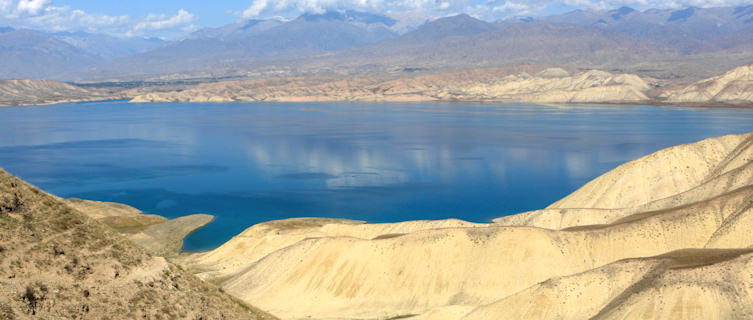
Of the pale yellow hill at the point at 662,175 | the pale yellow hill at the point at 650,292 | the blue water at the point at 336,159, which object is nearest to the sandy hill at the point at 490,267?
the pale yellow hill at the point at 650,292

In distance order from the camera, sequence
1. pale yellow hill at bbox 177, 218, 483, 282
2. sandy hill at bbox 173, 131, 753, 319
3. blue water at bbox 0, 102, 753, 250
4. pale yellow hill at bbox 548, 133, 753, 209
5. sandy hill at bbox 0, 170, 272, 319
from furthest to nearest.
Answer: blue water at bbox 0, 102, 753, 250, pale yellow hill at bbox 548, 133, 753, 209, pale yellow hill at bbox 177, 218, 483, 282, sandy hill at bbox 173, 131, 753, 319, sandy hill at bbox 0, 170, 272, 319

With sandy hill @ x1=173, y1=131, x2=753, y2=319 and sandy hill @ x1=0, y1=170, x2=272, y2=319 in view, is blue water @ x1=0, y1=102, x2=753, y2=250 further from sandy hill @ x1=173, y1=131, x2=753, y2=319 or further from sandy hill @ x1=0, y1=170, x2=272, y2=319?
sandy hill @ x1=0, y1=170, x2=272, y2=319

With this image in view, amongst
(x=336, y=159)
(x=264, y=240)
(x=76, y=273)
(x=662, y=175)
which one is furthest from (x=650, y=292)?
(x=336, y=159)

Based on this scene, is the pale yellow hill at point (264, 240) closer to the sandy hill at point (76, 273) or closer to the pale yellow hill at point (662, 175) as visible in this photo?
the pale yellow hill at point (662, 175)

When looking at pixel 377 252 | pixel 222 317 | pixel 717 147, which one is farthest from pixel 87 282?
pixel 717 147

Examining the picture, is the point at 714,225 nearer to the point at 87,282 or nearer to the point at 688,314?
the point at 688,314

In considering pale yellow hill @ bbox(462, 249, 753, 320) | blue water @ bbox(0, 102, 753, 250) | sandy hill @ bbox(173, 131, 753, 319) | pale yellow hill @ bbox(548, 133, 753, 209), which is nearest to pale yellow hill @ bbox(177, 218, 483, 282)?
sandy hill @ bbox(173, 131, 753, 319)
